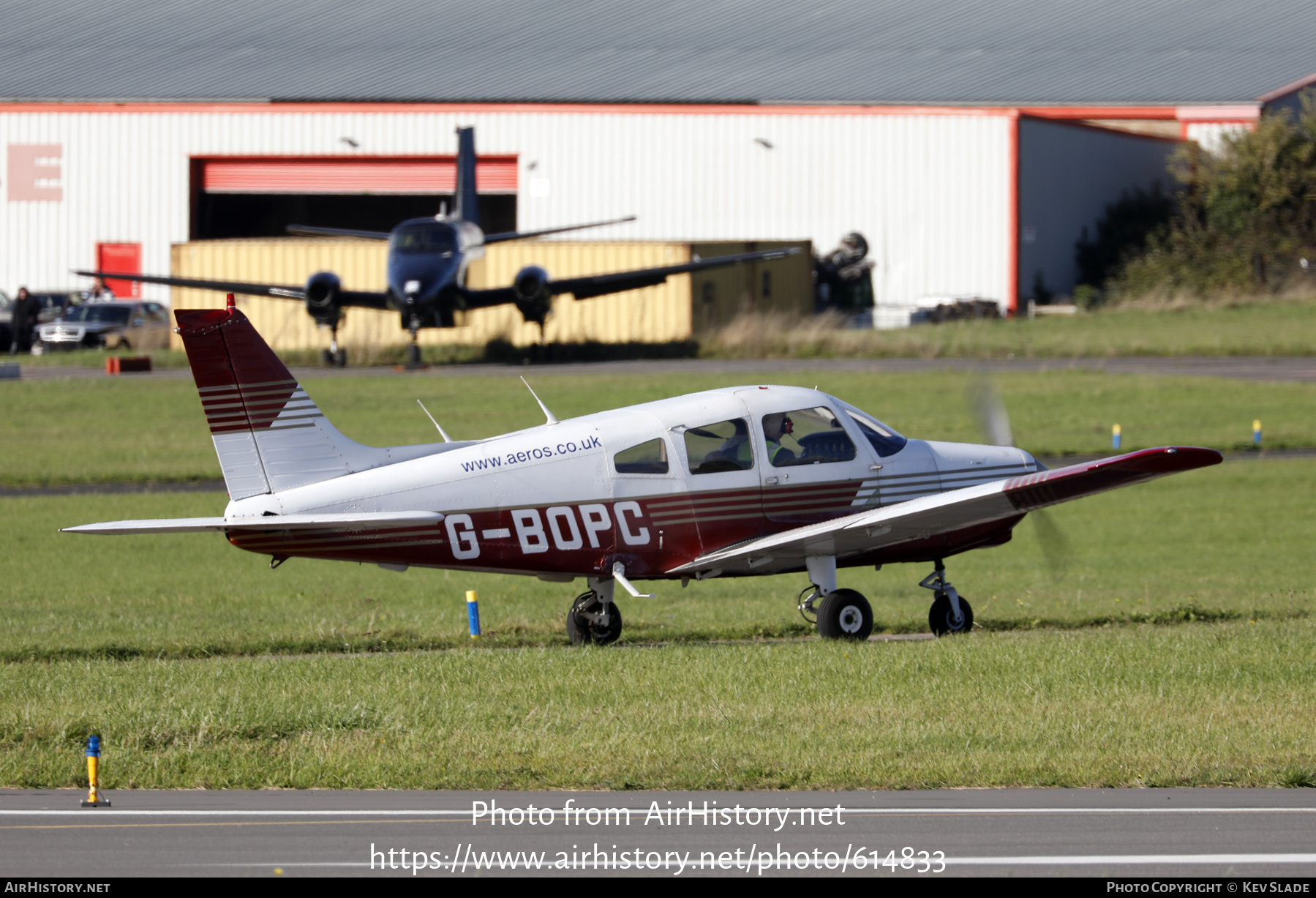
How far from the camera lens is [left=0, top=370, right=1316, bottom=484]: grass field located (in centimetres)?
3072

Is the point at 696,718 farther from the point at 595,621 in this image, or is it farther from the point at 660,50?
the point at 660,50

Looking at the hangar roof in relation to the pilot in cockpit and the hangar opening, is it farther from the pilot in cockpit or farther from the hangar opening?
the pilot in cockpit

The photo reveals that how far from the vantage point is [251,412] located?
13203 millimetres

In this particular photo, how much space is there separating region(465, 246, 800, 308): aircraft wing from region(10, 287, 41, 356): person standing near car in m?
15.5

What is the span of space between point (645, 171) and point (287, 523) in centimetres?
4746

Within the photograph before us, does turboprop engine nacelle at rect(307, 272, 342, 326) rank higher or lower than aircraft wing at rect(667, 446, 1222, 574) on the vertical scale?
higher

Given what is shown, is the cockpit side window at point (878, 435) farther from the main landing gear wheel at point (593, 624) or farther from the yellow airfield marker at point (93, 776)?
the yellow airfield marker at point (93, 776)

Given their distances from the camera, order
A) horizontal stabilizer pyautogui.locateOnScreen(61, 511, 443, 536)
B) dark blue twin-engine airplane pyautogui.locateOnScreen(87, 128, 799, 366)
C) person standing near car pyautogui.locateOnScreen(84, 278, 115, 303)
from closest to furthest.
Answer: horizontal stabilizer pyautogui.locateOnScreen(61, 511, 443, 536)
dark blue twin-engine airplane pyautogui.locateOnScreen(87, 128, 799, 366)
person standing near car pyautogui.locateOnScreen(84, 278, 115, 303)

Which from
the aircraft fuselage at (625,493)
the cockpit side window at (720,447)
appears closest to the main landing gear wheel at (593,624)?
the aircraft fuselage at (625,493)

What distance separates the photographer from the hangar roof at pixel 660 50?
208 feet

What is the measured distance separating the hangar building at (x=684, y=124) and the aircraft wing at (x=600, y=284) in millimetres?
13672

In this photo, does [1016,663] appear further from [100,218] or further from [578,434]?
[100,218]

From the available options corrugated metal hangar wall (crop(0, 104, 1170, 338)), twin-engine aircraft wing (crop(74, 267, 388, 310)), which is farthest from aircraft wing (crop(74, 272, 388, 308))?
corrugated metal hangar wall (crop(0, 104, 1170, 338))

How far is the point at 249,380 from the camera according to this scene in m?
13.2
